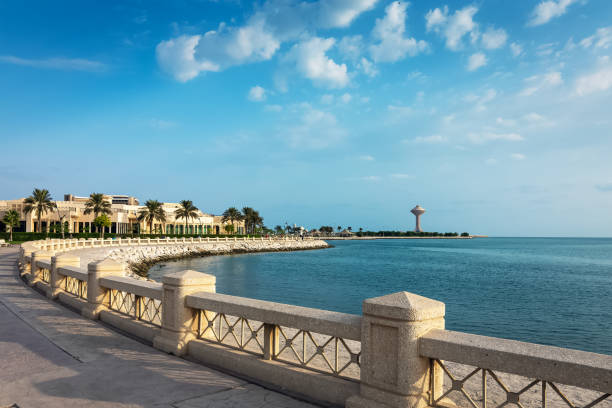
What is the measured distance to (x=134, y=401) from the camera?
5195 mm

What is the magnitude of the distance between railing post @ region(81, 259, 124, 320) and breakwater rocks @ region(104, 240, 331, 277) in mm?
21611

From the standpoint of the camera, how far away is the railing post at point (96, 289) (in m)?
10.1

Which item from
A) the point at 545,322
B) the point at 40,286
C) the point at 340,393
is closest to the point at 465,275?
the point at 545,322

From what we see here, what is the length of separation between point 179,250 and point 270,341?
63931 millimetres

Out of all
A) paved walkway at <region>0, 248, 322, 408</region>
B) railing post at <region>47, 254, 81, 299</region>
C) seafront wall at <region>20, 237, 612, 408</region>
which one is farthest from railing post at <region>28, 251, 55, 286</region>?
seafront wall at <region>20, 237, 612, 408</region>

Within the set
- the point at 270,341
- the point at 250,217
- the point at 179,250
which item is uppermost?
the point at 250,217

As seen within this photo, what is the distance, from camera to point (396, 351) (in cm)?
444

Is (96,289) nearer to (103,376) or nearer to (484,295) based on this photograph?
(103,376)

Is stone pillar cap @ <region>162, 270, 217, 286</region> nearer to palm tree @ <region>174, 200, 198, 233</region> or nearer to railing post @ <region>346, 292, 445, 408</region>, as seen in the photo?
railing post @ <region>346, 292, 445, 408</region>

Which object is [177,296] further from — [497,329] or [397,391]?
[497,329]

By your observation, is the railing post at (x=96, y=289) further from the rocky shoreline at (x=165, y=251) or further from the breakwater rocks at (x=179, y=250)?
the breakwater rocks at (x=179, y=250)

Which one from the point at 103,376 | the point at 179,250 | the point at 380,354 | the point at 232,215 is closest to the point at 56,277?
the point at 103,376

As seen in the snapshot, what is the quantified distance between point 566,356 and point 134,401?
476cm

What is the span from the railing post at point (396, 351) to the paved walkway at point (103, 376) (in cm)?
106
